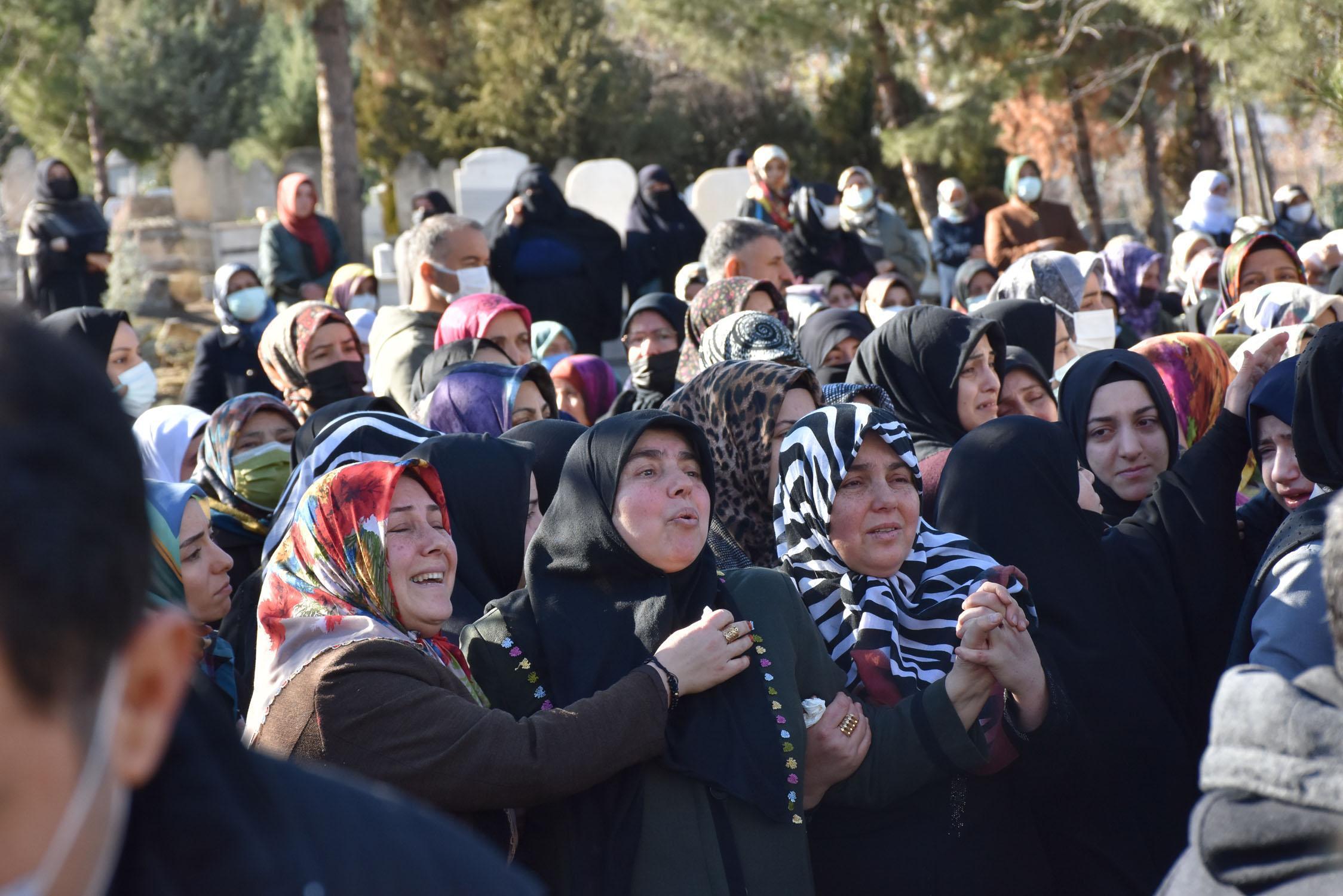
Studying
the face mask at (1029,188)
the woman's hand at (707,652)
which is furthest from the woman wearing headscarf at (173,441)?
the face mask at (1029,188)

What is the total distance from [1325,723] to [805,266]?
8155 mm

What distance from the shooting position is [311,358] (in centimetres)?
589

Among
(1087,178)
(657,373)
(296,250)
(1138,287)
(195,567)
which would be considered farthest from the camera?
(1087,178)

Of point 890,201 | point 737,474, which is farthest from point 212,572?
point 890,201

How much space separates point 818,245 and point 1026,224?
70.4 inches

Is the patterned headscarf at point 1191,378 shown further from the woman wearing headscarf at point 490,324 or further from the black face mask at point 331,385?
the black face mask at point 331,385

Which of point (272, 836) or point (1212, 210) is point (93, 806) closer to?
point (272, 836)

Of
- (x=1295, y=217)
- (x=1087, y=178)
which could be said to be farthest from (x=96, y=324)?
(x=1087, y=178)

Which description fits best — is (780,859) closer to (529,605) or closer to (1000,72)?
(529,605)

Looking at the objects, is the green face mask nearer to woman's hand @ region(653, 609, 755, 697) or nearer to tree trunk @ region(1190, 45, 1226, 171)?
woman's hand @ region(653, 609, 755, 697)

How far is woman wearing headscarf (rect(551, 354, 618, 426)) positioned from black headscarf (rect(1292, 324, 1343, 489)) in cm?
360

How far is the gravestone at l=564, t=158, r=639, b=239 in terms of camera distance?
14.2 meters

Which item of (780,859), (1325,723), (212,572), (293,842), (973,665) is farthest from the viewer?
(212,572)

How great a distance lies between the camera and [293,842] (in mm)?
1282
